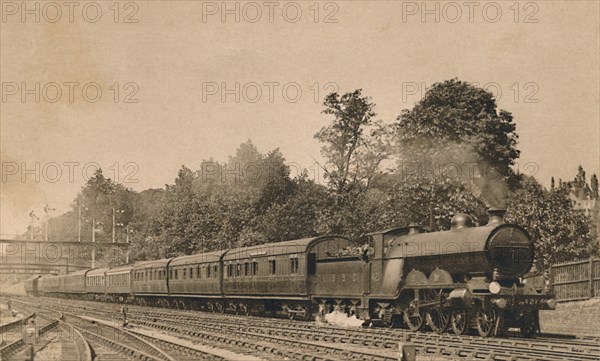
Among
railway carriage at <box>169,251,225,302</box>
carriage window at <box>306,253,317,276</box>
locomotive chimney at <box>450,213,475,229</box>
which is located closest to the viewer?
locomotive chimney at <box>450,213,475,229</box>

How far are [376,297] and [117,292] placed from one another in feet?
112

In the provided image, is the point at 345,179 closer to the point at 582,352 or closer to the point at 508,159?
the point at 508,159

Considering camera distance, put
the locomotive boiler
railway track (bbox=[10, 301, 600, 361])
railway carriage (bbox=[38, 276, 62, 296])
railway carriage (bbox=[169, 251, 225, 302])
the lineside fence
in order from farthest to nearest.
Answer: railway carriage (bbox=[38, 276, 62, 296]), railway carriage (bbox=[169, 251, 225, 302]), the lineside fence, the locomotive boiler, railway track (bbox=[10, 301, 600, 361])

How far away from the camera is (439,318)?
20.8 metres

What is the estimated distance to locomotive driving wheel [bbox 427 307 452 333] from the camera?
66.2ft

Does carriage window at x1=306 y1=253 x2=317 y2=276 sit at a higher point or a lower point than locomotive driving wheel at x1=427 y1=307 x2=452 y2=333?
higher

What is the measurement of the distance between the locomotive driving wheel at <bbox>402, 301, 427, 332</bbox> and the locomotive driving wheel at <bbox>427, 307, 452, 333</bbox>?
0.87 ft

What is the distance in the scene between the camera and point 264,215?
153 ft

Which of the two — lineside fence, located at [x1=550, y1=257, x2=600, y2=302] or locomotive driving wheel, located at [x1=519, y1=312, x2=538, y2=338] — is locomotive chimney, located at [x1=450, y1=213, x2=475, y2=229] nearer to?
locomotive driving wheel, located at [x1=519, y1=312, x2=538, y2=338]

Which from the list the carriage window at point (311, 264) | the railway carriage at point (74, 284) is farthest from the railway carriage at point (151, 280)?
the railway carriage at point (74, 284)

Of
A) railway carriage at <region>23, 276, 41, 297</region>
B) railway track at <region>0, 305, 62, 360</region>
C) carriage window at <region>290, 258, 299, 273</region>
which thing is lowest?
railway carriage at <region>23, 276, 41, 297</region>

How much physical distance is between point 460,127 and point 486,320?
103 feet

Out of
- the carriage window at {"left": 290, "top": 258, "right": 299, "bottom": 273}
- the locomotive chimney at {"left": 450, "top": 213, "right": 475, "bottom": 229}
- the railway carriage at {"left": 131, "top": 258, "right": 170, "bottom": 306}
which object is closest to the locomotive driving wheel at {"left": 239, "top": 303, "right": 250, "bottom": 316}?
the carriage window at {"left": 290, "top": 258, "right": 299, "bottom": 273}

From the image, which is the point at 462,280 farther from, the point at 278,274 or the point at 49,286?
the point at 49,286
